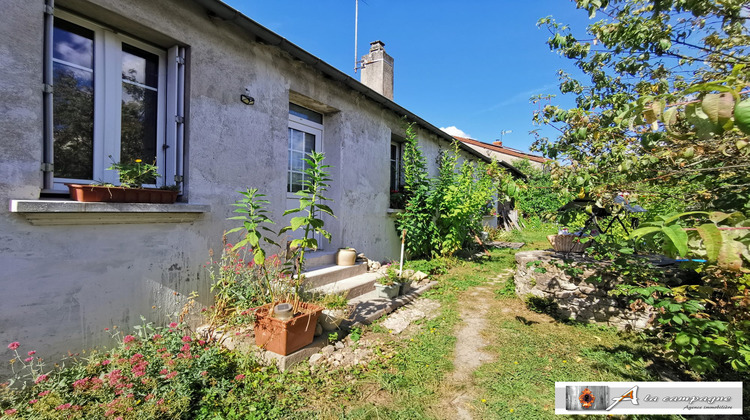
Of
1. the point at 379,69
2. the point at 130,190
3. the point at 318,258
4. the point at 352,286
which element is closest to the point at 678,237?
the point at 130,190

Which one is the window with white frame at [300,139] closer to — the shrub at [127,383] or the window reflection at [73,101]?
the window reflection at [73,101]

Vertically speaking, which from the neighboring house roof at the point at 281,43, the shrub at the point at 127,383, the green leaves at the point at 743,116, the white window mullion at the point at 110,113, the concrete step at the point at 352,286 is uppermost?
the neighboring house roof at the point at 281,43

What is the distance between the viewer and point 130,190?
2.77 meters

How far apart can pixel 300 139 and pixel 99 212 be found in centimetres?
306

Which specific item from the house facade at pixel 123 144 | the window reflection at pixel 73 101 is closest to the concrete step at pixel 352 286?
the house facade at pixel 123 144

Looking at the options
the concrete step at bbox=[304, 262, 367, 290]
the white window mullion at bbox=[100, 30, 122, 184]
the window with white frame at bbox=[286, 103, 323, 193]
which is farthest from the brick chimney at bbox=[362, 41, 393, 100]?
the white window mullion at bbox=[100, 30, 122, 184]

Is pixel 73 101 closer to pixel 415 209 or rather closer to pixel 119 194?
pixel 119 194

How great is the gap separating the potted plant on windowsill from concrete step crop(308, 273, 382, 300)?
1927 mm

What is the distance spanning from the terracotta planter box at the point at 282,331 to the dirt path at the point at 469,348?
54.6 inches

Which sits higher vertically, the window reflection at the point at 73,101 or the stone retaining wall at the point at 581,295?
the window reflection at the point at 73,101

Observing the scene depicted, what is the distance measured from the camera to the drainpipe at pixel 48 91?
246 cm

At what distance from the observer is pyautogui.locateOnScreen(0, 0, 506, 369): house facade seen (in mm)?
2324

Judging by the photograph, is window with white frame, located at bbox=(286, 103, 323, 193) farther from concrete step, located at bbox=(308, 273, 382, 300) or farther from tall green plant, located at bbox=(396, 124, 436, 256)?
tall green plant, located at bbox=(396, 124, 436, 256)

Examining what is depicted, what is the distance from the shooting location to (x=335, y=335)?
338cm
